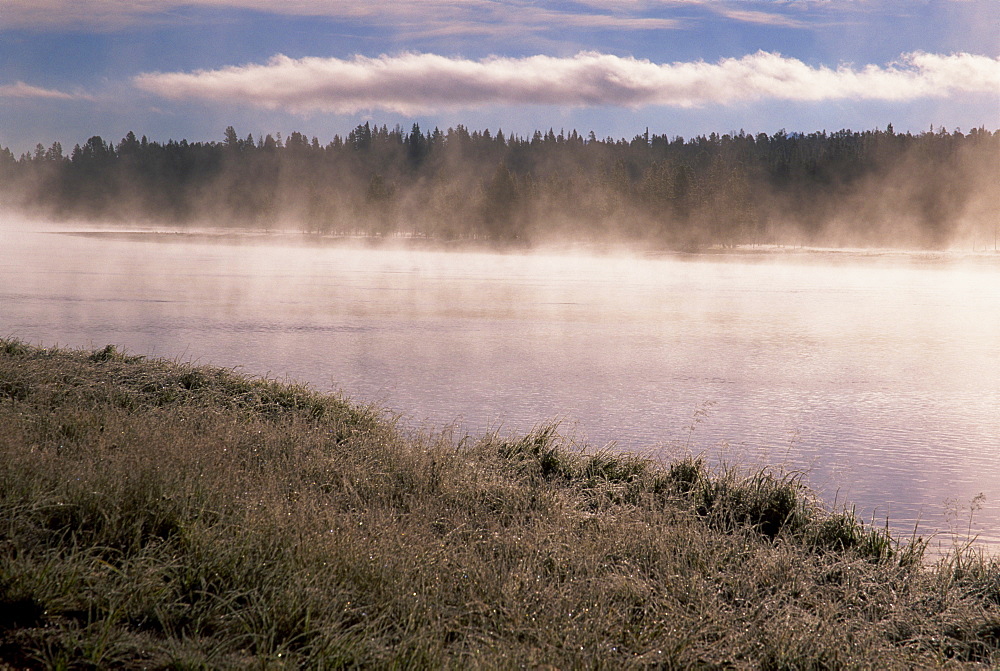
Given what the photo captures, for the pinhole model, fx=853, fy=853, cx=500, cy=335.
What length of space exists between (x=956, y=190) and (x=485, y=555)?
4758 inches

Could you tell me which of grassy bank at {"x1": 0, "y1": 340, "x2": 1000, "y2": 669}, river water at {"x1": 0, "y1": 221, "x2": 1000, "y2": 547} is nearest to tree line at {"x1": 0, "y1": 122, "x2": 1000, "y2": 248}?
river water at {"x1": 0, "y1": 221, "x2": 1000, "y2": 547}

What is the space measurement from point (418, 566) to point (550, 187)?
102070 millimetres

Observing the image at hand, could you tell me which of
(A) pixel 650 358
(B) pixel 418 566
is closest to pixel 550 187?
(A) pixel 650 358

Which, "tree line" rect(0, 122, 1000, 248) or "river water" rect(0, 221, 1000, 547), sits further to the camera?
"tree line" rect(0, 122, 1000, 248)

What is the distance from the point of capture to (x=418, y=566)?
512cm

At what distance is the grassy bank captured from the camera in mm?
4168

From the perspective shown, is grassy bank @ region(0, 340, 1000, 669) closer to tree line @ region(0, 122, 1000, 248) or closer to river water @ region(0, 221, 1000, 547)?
river water @ region(0, 221, 1000, 547)

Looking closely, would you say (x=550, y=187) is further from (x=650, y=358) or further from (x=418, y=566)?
(x=418, y=566)

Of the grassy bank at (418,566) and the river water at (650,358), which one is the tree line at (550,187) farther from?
the grassy bank at (418,566)

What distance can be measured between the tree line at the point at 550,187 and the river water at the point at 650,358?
63.6 m

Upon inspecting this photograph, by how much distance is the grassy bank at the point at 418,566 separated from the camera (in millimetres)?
4168

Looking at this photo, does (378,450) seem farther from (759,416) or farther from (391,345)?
(391,345)

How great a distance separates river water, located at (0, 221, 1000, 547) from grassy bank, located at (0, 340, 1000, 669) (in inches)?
78.8

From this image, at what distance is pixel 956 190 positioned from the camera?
109 m
